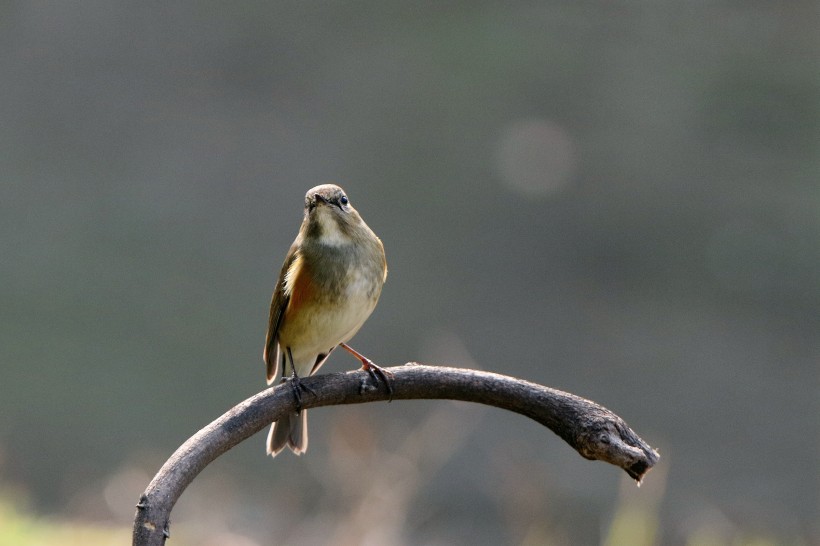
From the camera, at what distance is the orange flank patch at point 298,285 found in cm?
324

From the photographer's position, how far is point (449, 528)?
22.6 feet

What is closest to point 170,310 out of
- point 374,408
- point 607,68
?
point 374,408

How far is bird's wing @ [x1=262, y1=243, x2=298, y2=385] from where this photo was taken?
3.27 m

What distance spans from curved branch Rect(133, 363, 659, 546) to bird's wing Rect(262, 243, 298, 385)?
107 centimetres

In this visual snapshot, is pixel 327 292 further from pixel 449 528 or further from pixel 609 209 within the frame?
pixel 609 209

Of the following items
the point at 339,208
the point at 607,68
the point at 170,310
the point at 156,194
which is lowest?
the point at 339,208

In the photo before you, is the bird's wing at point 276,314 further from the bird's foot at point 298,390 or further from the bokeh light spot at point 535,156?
the bokeh light spot at point 535,156

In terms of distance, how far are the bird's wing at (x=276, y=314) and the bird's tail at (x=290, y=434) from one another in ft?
0.45

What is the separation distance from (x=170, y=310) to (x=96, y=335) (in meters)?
0.62

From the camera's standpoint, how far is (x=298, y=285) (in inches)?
128

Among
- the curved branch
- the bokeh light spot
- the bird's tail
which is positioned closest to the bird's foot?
the curved branch

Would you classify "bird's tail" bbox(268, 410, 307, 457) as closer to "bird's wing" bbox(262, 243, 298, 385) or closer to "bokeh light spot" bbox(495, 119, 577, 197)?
"bird's wing" bbox(262, 243, 298, 385)

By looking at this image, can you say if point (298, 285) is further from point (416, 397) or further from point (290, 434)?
point (416, 397)

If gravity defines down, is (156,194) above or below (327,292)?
above
